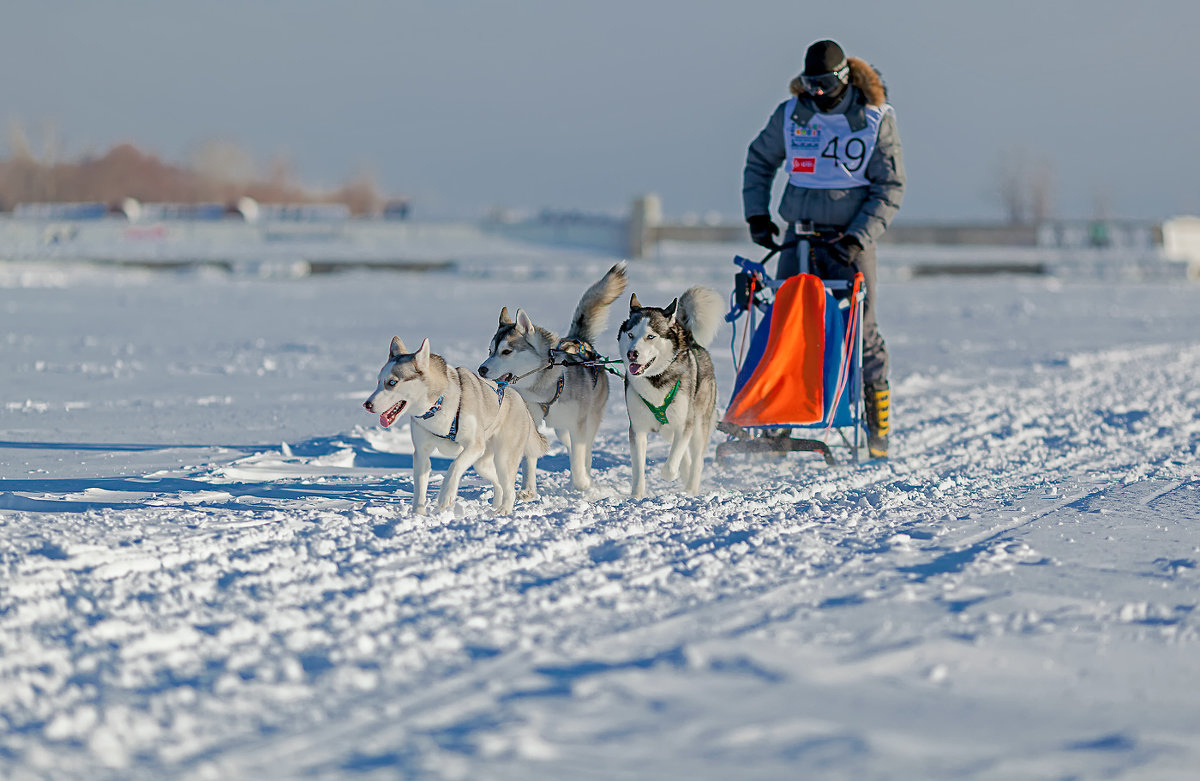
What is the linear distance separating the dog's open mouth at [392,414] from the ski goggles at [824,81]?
94.1 inches

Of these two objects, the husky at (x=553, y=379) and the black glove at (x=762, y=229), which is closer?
the husky at (x=553, y=379)

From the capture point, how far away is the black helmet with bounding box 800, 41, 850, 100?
518cm

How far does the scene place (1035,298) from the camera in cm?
2005

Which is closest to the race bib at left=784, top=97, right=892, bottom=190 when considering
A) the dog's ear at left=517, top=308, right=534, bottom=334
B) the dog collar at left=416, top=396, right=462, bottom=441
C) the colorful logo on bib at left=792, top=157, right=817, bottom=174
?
the colorful logo on bib at left=792, top=157, right=817, bottom=174

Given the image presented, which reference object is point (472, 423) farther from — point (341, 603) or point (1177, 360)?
point (1177, 360)

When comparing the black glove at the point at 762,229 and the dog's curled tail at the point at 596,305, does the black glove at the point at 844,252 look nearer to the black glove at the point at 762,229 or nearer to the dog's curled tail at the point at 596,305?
the black glove at the point at 762,229

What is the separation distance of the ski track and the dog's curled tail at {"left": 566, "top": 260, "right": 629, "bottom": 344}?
2.19 ft

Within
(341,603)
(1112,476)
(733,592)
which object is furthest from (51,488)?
(1112,476)

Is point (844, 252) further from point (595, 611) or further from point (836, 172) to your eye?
point (595, 611)

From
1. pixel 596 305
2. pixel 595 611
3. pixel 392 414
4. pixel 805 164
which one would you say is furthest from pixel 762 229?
pixel 595 611

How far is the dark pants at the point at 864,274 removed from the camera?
5633 mm

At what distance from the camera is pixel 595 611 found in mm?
3111

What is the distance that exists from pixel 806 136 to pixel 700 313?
1.05 m

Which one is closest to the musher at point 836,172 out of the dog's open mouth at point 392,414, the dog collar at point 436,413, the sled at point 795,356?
the sled at point 795,356
